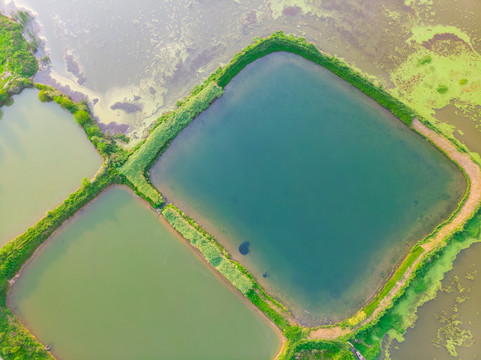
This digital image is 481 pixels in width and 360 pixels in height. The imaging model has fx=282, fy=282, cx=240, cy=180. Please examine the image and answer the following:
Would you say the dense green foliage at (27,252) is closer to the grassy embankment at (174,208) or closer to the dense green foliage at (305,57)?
the grassy embankment at (174,208)

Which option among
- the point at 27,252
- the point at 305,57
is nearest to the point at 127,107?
the point at 27,252

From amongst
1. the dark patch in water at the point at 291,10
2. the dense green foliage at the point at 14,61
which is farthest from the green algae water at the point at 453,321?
the dense green foliage at the point at 14,61


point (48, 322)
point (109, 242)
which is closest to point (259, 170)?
point (109, 242)

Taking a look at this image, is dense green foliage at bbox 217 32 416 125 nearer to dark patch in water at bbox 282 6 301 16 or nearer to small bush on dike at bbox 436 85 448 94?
dark patch in water at bbox 282 6 301 16

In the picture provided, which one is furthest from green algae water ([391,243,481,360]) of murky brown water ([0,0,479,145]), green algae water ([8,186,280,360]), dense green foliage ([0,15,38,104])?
dense green foliage ([0,15,38,104])

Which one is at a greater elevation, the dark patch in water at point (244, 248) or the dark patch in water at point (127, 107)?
the dark patch in water at point (127, 107)
